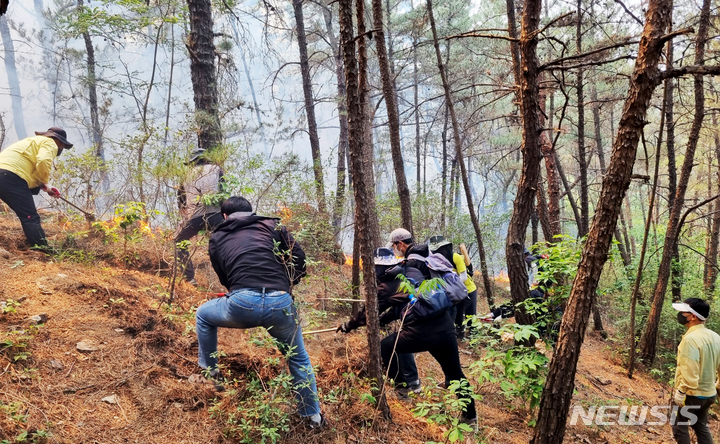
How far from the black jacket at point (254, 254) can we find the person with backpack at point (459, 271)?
2720mm

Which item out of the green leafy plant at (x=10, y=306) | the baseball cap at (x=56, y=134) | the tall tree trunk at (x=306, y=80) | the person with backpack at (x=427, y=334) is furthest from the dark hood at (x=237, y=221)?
the tall tree trunk at (x=306, y=80)

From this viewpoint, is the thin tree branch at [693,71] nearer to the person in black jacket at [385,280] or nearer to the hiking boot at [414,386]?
the person in black jacket at [385,280]

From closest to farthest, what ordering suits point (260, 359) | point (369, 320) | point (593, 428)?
1. point (369, 320)
2. point (260, 359)
3. point (593, 428)

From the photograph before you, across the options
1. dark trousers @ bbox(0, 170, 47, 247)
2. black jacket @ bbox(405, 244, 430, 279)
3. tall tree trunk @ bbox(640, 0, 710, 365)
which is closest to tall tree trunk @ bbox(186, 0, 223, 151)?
dark trousers @ bbox(0, 170, 47, 247)

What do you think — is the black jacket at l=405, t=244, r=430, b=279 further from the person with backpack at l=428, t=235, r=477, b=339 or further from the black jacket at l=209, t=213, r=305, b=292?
the person with backpack at l=428, t=235, r=477, b=339

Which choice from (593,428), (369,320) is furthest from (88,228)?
(593,428)

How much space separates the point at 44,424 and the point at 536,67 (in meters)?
5.11

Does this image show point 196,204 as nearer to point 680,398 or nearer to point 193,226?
point 193,226

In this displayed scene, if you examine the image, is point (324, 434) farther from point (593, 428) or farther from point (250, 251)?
point (593, 428)

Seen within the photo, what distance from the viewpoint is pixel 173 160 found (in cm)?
532

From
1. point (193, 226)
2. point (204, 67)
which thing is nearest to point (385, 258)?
point (193, 226)

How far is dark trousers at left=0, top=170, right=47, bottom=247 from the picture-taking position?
5234mm

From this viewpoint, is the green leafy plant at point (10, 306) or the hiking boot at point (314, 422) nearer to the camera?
the hiking boot at point (314, 422)

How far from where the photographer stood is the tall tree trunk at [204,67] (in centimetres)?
716
